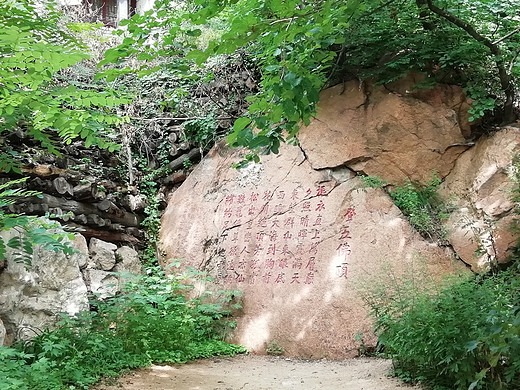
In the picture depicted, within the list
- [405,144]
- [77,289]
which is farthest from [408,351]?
[77,289]

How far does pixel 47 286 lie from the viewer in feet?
17.1

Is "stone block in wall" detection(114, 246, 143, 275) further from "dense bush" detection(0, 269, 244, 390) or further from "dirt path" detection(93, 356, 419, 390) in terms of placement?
"dirt path" detection(93, 356, 419, 390)

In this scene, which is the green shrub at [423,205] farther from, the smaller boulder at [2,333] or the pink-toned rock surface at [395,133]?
the smaller boulder at [2,333]

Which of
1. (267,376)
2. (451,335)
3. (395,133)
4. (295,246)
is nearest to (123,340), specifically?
(267,376)

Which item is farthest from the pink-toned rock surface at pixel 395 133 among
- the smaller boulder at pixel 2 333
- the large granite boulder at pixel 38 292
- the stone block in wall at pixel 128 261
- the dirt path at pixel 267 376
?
the smaller boulder at pixel 2 333

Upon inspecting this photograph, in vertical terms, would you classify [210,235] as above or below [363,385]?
above

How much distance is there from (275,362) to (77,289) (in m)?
2.46

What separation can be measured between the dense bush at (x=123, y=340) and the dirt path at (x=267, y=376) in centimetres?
21

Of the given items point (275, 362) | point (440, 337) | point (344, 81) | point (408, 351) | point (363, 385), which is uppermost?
point (344, 81)

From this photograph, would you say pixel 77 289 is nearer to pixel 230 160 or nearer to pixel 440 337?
pixel 230 160

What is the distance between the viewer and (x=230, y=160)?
24.4ft

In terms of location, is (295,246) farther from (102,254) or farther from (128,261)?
(102,254)

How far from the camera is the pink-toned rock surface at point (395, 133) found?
611 centimetres

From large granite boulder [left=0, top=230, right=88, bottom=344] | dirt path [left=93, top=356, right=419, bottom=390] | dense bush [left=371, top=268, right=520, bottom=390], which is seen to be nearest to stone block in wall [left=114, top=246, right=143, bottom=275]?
large granite boulder [left=0, top=230, right=88, bottom=344]
